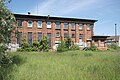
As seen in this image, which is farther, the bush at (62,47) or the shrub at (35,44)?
the shrub at (35,44)

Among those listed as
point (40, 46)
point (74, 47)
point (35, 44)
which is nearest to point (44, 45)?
point (40, 46)

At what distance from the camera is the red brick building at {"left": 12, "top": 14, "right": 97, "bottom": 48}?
4625cm

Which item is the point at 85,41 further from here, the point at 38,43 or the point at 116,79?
the point at 116,79

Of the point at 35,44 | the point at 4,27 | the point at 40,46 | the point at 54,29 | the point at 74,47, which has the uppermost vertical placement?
the point at 54,29

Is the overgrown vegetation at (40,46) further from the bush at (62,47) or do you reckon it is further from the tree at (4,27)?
the tree at (4,27)

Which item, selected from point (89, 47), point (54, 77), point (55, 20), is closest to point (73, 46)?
point (89, 47)

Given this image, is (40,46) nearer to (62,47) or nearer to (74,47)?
(62,47)

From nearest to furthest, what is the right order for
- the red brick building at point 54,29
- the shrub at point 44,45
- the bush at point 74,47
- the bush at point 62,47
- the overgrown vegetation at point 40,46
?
the overgrown vegetation at point 40,46 → the bush at point 62,47 → the shrub at point 44,45 → the red brick building at point 54,29 → the bush at point 74,47

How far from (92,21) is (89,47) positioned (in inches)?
294

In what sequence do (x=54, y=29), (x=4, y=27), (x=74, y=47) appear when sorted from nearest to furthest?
1. (x=4, y=27)
2. (x=74, y=47)
3. (x=54, y=29)

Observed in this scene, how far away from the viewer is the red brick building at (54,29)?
4625cm

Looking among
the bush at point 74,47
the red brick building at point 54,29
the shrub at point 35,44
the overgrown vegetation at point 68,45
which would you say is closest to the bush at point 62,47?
the overgrown vegetation at point 68,45

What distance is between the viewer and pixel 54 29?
48812mm

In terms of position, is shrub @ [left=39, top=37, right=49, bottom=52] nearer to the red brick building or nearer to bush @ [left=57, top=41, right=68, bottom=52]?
the red brick building
